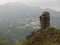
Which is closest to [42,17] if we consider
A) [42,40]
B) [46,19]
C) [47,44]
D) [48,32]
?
[46,19]

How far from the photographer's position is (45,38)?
2783 inches

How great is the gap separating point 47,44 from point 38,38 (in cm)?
926

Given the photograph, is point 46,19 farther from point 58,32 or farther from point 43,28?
point 58,32

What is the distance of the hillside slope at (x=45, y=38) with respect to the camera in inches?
2600

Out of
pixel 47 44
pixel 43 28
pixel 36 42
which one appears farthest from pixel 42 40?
pixel 43 28

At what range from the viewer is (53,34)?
73.8 metres

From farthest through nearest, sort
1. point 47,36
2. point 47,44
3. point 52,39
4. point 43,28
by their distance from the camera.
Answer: point 43,28 → point 47,36 → point 52,39 → point 47,44

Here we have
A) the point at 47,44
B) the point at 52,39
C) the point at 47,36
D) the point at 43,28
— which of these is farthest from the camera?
the point at 43,28

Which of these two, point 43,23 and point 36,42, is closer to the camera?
point 36,42

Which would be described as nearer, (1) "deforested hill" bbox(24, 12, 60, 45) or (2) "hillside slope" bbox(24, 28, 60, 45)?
(1) "deforested hill" bbox(24, 12, 60, 45)

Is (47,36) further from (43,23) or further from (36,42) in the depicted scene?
(43,23)

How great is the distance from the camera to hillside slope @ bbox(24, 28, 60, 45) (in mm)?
66037

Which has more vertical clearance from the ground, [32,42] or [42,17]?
[42,17]

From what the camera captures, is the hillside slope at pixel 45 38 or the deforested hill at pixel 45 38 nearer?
the deforested hill at pixel 45 38
